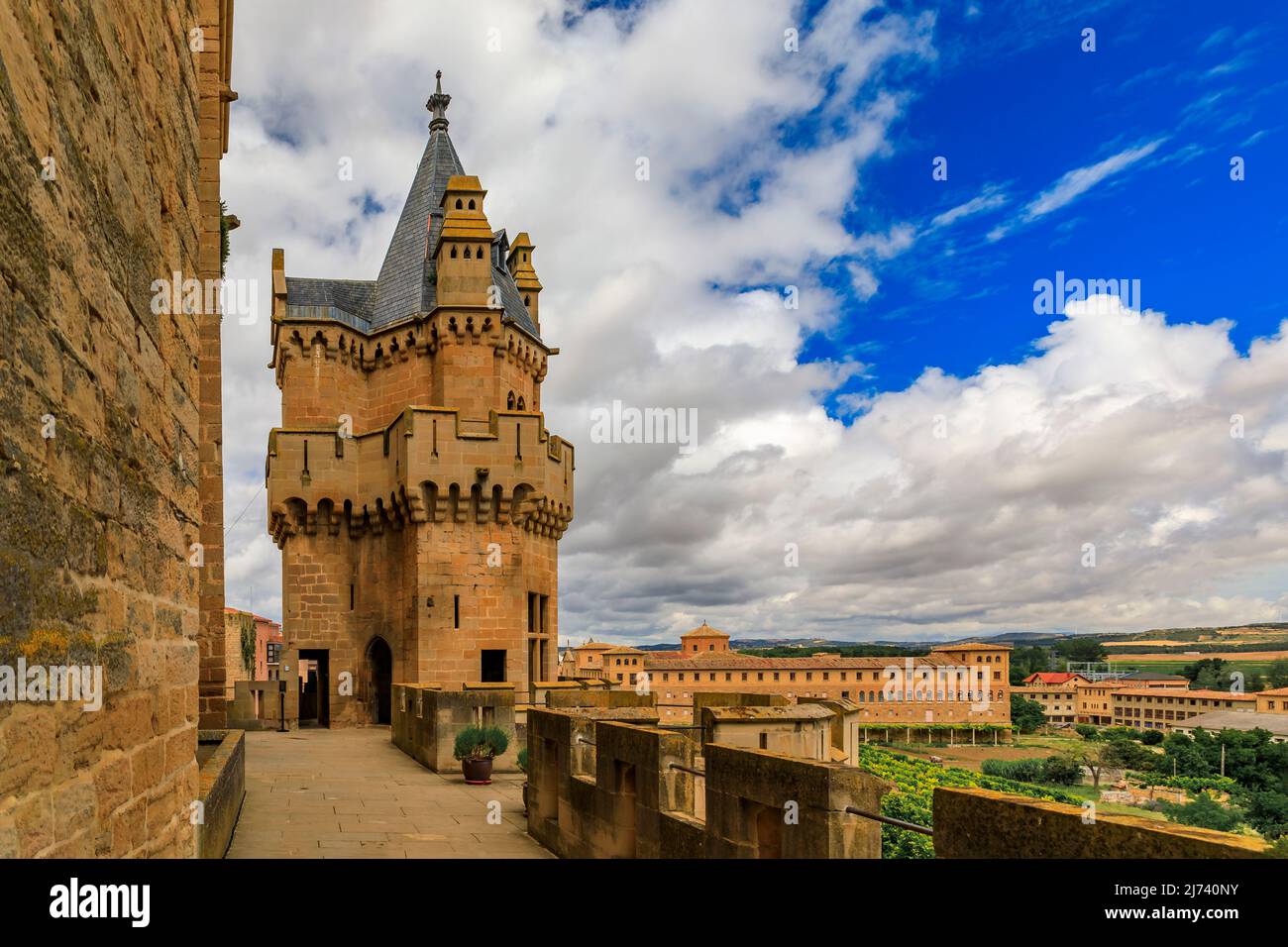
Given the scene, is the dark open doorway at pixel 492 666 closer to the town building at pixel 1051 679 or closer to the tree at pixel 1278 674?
the town building at pixel 1051 679

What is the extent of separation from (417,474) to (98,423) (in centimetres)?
2108

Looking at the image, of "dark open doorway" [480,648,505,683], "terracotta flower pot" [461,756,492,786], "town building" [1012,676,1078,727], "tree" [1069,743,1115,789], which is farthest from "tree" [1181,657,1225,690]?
"terracotta flower pot" [461,756,492,786]

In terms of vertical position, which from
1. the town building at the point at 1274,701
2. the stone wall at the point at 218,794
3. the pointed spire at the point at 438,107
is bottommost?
the town building at the point at 1274,701

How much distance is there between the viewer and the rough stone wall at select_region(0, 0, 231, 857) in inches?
104

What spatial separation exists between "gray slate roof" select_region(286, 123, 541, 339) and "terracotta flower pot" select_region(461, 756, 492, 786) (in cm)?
1483

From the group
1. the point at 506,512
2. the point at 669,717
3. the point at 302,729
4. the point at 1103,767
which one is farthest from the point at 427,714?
the point at 1103,767

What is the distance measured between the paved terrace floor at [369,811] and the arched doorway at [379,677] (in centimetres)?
737

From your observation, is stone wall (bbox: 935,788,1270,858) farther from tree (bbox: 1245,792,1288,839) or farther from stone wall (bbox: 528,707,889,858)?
tree (bbox: 1245,792,1288,839)

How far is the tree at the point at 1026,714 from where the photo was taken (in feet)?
417

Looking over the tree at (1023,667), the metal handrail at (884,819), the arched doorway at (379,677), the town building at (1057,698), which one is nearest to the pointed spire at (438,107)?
the arched doorway at (379,677)

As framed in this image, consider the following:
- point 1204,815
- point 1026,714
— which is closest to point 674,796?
point 1204,815

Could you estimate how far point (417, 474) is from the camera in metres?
24.2
